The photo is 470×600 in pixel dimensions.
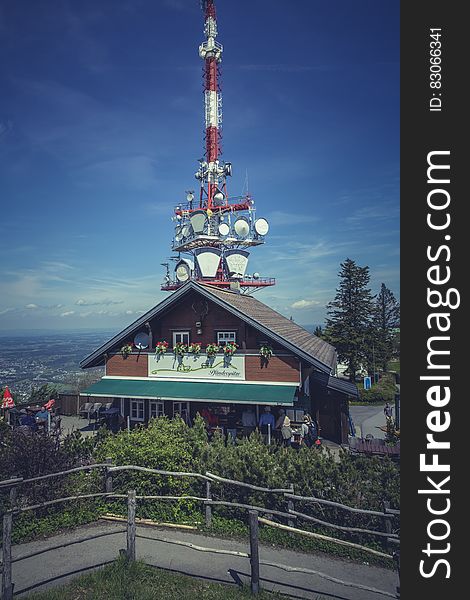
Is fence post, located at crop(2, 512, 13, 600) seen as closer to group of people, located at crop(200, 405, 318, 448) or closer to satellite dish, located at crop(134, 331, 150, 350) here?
group of people, located at crop(200, 405, 318, 448)

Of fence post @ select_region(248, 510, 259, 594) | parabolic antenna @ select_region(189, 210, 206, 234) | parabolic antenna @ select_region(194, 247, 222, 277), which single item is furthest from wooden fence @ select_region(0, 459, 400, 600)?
parabolic antenna @ select_region(189, 210, 206, 234)

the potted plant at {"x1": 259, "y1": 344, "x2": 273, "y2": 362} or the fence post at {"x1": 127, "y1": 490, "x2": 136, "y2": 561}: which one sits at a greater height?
the potted plant at {"x1": 259, "y1": 344, "x2": 273, "y2": 362}

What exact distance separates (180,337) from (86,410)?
7.88 meters

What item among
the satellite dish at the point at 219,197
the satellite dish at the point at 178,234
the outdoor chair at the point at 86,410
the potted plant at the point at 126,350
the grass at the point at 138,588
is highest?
the satellite dish at the point at 219,197

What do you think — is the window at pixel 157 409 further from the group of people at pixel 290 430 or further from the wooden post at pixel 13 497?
the wooden post at pixel 13 497

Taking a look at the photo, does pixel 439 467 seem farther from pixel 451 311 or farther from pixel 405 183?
pixel 405 183

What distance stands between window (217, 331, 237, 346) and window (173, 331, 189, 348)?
61.7 inches

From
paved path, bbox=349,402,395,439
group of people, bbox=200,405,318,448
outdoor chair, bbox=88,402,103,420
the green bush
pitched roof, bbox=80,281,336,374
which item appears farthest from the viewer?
the green bush

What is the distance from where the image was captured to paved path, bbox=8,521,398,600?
6707 millimetres

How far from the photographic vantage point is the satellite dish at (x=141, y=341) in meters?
18.7

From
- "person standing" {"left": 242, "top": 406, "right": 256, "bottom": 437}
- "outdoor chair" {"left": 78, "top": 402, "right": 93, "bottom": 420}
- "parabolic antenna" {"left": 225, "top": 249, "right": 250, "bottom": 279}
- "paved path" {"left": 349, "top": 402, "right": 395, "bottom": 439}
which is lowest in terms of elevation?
"paved path" {"left": 349, "top": 402, "right": 395, "bottom": 439}

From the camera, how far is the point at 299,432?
52.7ft

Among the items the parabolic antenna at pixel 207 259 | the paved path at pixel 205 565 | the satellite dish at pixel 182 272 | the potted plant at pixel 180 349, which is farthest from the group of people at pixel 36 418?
the satellite dish at pixel 182 272

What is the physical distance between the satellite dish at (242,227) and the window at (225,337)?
15.4 m
